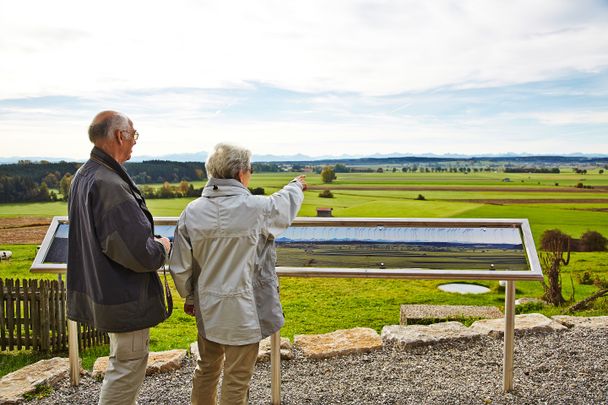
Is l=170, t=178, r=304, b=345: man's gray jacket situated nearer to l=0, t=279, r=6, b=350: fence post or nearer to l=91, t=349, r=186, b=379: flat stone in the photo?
l=91, t=349, r=186, b=379: flat stone

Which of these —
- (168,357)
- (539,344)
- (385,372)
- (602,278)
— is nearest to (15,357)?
(168,357)

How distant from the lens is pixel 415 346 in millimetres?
5754

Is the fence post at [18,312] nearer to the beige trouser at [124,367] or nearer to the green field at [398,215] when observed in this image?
the green field at [398,215]

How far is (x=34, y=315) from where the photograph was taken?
793 cm

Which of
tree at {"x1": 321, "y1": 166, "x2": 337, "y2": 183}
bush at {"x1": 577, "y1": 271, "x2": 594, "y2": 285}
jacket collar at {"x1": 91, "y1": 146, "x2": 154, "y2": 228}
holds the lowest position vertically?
bush at {"x1": 577, "y1": 271, "x2": 594, "y2": 285}

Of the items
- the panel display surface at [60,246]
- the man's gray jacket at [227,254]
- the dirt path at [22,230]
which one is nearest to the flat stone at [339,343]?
the panel display surface at [60,246]

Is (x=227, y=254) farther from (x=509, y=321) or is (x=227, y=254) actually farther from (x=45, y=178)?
(x=45, y=178)

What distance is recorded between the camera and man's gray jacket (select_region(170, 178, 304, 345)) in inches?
118

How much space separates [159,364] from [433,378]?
252cm

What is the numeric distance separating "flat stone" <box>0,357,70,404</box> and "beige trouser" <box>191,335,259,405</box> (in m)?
2.14

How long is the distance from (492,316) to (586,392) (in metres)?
4.48

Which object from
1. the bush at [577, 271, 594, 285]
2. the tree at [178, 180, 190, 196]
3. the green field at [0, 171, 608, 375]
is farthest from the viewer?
the tree at [178, 180, 190, 196]

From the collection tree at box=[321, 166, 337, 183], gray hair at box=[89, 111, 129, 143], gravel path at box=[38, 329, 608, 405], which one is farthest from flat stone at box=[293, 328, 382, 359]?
tree at box=[321, 166, 337, 183]

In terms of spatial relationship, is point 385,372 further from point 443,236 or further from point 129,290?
point 129,290
